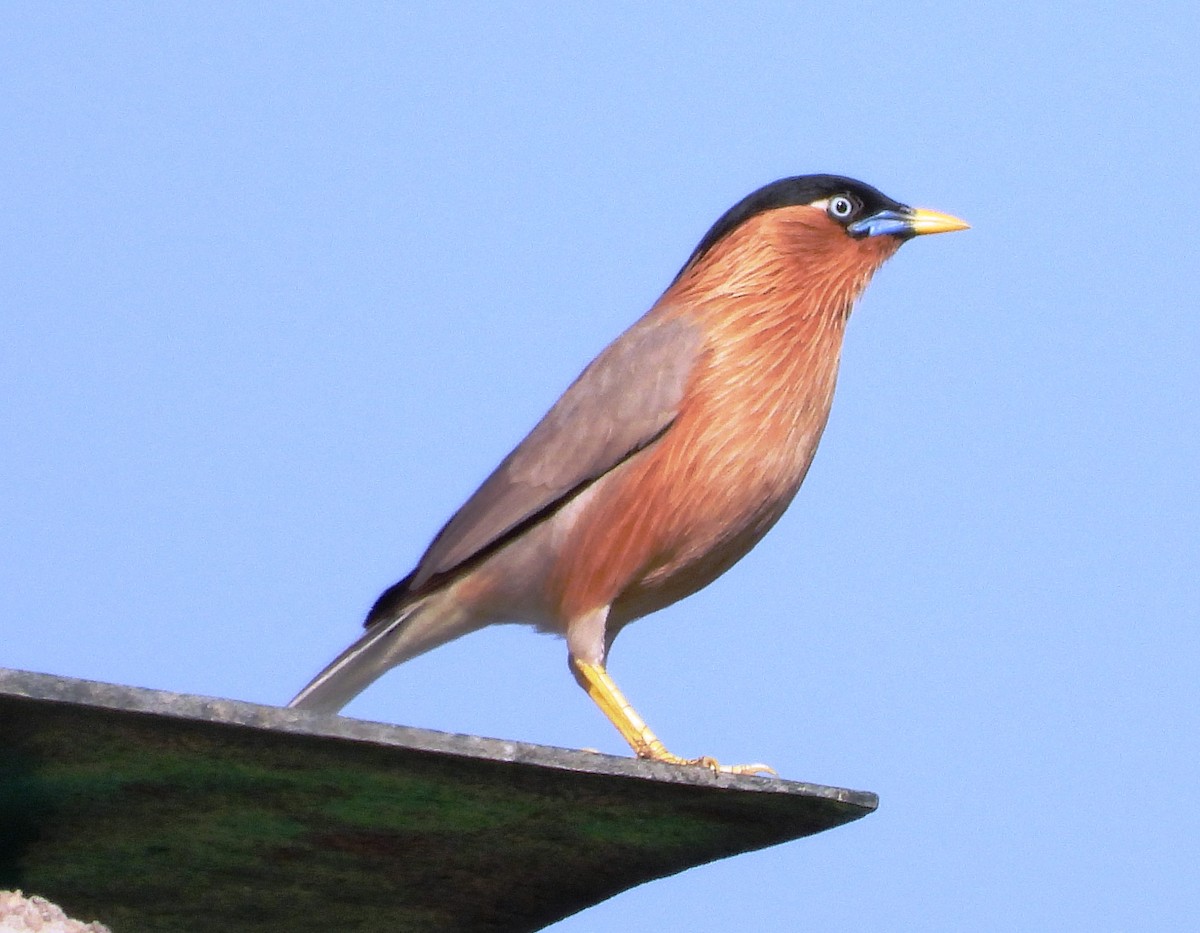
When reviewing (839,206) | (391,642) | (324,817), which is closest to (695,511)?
(391,642)

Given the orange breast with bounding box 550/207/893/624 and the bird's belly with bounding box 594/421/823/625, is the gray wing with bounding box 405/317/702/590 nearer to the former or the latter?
the orange breast with bounding box 550/207/893/624

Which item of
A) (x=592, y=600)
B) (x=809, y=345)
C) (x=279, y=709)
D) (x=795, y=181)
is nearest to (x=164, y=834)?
(x=279, y=709)

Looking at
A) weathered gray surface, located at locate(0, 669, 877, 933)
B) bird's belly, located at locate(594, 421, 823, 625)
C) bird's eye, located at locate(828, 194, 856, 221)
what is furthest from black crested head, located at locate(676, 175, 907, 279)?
weathered gray surface, located at locate(0, 669, 877, 933)

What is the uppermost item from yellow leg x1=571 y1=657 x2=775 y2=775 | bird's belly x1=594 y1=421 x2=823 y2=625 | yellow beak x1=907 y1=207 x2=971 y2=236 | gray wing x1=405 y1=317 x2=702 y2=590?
yellow beak x1=907 y1=207 x2=971 y2=236

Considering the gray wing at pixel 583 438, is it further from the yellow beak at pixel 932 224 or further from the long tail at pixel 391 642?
the yellow beak at pixel 932 224

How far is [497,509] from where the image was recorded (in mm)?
5980

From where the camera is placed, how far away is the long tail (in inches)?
234

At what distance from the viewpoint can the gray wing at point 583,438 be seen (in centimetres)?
582

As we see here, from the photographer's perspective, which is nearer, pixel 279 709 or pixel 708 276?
pixel 279 709

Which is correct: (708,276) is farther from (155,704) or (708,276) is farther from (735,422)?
(155,704)

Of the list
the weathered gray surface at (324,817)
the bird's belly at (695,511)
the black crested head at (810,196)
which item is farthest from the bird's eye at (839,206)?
the weathered gray surface at (324,817)

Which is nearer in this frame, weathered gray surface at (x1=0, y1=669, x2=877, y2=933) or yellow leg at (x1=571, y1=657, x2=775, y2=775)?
weathered gray surface at (x1=0, y1=669, x2=877, y2=933)

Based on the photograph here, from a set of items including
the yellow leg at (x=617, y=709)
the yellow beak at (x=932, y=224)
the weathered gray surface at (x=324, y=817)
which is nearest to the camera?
the weathered gray surface at (x=324, y=817)

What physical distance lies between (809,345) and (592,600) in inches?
46.9
